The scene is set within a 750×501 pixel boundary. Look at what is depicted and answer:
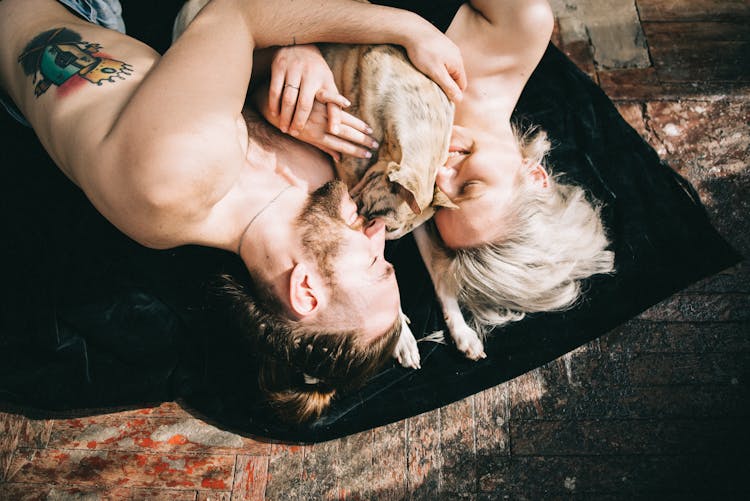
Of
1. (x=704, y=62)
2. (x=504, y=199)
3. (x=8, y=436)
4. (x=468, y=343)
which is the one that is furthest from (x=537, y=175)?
(x=8, y=436)

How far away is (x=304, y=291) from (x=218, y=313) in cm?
94

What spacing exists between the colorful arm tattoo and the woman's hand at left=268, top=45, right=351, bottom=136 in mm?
560

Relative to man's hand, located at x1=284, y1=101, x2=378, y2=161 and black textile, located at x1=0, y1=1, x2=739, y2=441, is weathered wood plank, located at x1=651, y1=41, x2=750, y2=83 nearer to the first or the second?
black textile, located at x1=0, y1=1, x2=739, y2=441

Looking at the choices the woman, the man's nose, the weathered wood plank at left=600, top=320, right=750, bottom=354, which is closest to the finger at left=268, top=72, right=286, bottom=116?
the woman

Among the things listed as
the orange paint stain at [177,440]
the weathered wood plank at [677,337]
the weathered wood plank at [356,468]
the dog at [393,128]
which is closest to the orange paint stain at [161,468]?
the orange paint stain at [177,440]

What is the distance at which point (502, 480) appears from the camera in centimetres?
276

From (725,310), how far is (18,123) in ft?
12.4

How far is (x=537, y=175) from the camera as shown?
2.70 m

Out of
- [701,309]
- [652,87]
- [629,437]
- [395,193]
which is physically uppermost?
[395,193]

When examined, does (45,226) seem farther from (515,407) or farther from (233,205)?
(515,407)

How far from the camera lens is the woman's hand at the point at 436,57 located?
2.25 metres

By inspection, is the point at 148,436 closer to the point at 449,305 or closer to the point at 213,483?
the point at 213,483

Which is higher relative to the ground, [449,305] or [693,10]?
[693,10]

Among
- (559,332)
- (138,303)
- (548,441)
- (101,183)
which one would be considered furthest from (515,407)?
(101,183)
